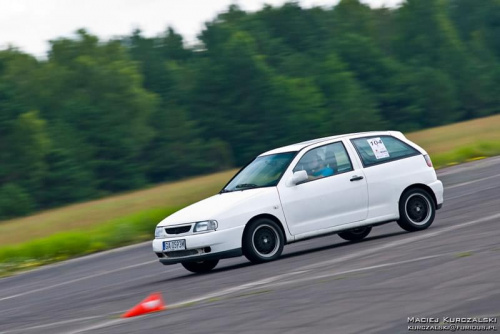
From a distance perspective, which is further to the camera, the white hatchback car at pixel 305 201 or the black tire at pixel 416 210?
the black tire at pixel 416 210

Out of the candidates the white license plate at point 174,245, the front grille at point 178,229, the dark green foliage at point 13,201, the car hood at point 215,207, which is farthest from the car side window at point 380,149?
the dark green foliage at point 13,201

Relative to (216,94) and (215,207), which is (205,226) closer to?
(215,207)

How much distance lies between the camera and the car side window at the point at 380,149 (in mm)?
14391

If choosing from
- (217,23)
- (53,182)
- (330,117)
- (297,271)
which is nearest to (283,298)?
(297,271)

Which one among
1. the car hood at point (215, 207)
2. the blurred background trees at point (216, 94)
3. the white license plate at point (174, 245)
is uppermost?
the blurred background trees at point (216, 94)

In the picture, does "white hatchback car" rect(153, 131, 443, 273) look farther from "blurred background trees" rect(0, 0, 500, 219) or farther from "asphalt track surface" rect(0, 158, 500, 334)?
"blurred background trees" rect(0, 0, 500, 219)

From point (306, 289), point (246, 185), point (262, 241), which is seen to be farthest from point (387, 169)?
point (306, 289)

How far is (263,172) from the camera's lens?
14016mm

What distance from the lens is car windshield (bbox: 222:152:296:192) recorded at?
541 inches

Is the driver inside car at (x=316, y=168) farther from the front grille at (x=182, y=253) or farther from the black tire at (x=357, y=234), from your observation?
the front grille at (x=182, y=253)

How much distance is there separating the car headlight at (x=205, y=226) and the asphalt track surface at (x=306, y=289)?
637mm

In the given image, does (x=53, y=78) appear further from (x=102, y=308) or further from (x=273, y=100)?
(x=102, y=308)

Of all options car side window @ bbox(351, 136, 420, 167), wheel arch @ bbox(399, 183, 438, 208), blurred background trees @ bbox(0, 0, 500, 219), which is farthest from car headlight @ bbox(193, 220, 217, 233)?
blurred background trees @ bbox(0, 0, 500, 219)

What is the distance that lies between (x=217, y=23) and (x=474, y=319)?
118173 mm
